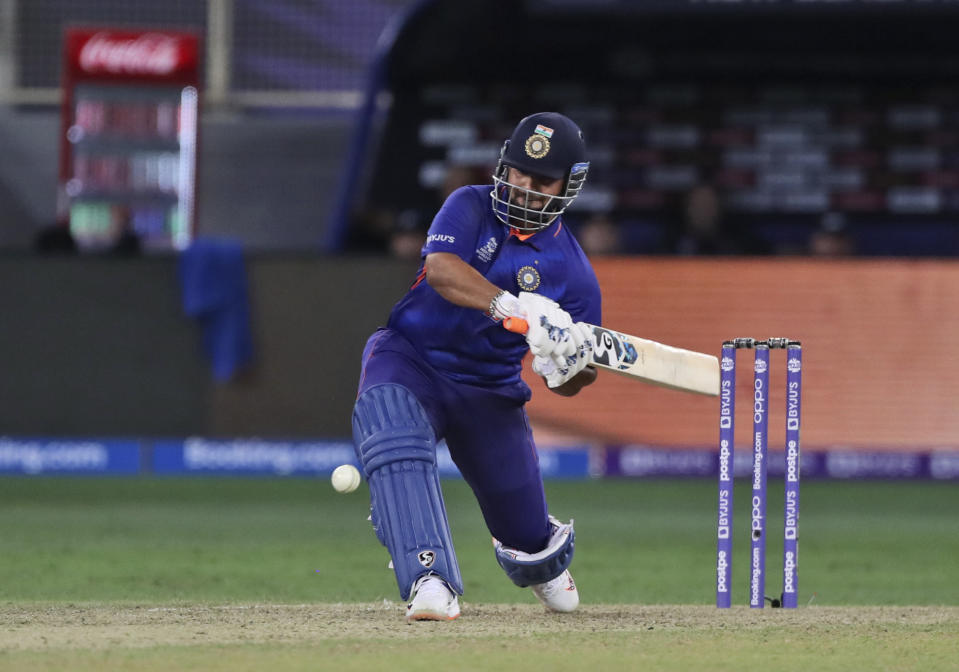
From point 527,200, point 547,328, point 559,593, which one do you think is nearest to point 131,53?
point 559,593

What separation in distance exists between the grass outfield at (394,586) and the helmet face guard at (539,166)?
1.10 metres

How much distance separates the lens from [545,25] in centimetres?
1234

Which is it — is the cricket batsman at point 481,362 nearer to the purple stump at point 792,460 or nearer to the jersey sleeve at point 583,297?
the jersey sleeve at point 583,297

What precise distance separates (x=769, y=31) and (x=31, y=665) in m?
9.60

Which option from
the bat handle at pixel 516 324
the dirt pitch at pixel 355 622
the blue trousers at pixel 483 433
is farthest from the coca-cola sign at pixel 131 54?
the bat handle at pixel 516 324

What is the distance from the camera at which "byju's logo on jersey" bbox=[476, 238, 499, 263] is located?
4.64 meters

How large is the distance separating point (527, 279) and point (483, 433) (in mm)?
453

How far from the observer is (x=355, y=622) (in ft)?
15.0

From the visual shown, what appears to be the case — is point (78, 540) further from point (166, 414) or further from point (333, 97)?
point (333, 97)

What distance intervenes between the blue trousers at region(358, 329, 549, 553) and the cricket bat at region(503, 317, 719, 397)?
358 millimetres

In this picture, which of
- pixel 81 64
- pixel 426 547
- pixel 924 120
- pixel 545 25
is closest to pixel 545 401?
pixel 545 25

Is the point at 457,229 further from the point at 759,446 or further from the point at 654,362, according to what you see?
the point at 759,446

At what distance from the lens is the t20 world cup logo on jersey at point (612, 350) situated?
457cm

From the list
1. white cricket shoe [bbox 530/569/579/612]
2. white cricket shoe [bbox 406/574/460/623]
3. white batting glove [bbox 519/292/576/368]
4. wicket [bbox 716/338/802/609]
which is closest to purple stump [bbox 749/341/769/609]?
wicket [bbox 716/338/802/609]
